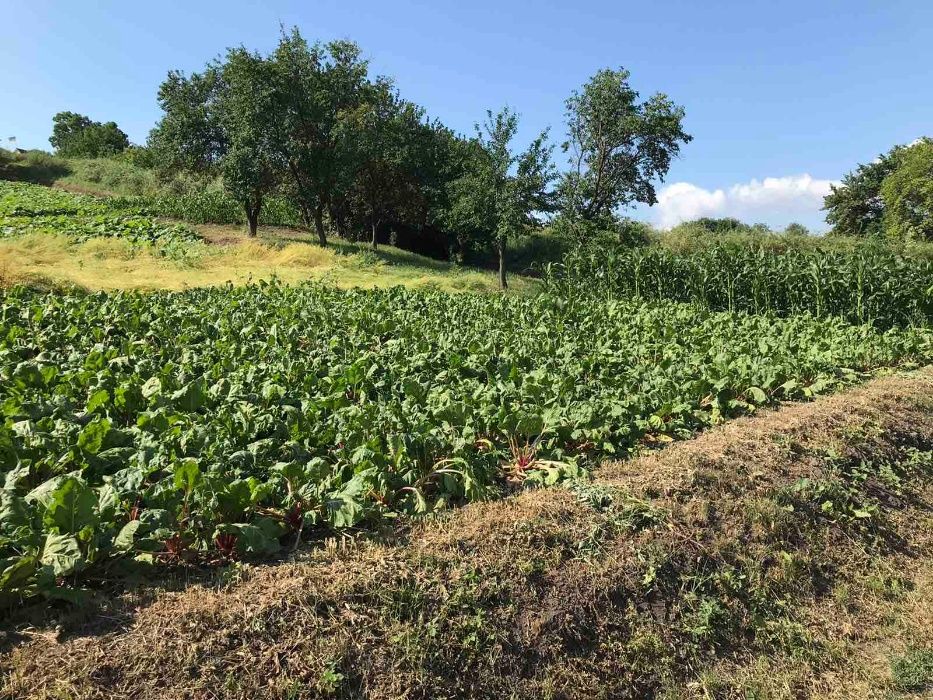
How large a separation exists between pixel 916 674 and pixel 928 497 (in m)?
2.15

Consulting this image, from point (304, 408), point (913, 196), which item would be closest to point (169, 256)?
point (304, 408)

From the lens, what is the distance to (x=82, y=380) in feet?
15.1

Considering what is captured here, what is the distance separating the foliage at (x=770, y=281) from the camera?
10.3 metres

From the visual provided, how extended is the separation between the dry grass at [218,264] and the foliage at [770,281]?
3667 mm

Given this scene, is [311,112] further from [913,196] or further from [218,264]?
[913,196]

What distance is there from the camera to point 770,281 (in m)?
11.5

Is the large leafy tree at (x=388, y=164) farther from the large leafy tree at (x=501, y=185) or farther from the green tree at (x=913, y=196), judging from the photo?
the green tree at (x=913, y=196)

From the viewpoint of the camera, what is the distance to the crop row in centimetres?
286

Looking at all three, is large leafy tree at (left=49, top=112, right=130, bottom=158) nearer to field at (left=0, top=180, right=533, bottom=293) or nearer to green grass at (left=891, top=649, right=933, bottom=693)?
field at (left=0, top=180, right=533, bottom=293)

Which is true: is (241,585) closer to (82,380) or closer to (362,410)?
(362,410)

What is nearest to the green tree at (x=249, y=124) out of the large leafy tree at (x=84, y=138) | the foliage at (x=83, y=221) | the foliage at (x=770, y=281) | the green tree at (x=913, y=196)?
the foliage at (x=83, y=221)

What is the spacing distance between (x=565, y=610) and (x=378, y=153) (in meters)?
22.0

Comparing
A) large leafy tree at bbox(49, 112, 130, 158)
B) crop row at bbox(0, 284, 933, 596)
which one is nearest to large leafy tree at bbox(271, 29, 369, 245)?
crop row at bbox(0, 284, 933, 596)

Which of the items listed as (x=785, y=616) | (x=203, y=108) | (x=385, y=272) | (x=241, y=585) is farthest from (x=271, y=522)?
(x=203, y=108)
